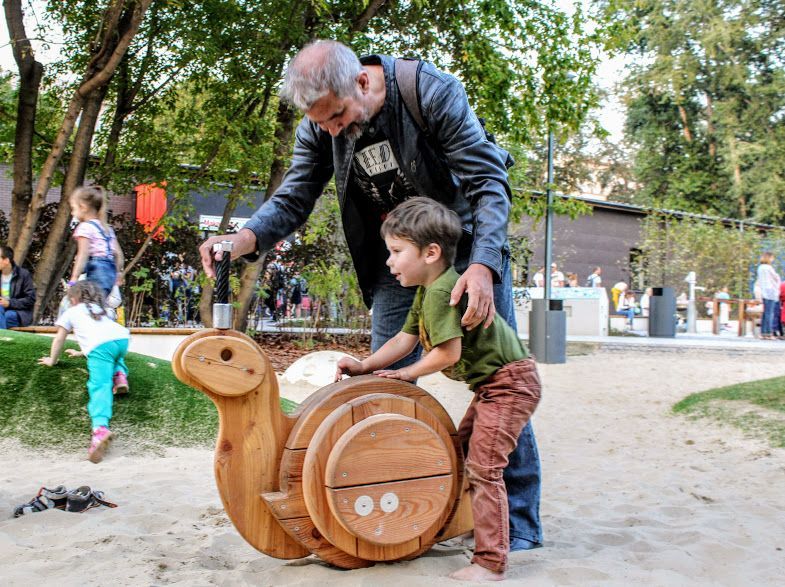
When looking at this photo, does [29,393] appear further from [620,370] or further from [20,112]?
[620,370]

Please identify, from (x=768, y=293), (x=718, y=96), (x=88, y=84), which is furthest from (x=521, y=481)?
(x=718, y=96)

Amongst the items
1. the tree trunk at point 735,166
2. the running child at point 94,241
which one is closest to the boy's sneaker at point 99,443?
the running child at point 94,241

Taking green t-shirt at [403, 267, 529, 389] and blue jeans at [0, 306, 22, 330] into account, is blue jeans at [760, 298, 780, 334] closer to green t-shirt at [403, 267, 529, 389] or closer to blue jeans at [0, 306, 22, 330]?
blue jeans at [0, 306, 22, 330]

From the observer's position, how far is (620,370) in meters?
10.7

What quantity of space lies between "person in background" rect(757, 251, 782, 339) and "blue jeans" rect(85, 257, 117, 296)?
45.0 ft

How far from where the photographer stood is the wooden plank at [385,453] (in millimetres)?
2477

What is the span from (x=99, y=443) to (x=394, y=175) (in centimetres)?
291

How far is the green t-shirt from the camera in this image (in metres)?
2.53

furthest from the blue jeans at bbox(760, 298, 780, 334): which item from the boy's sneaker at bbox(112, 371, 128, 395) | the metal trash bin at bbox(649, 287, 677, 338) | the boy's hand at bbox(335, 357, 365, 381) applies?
the boy's hand at bbox(335, 357, 365, 381)

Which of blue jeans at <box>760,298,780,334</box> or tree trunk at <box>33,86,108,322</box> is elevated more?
tree trunk at <box>33,86,108,322</box>

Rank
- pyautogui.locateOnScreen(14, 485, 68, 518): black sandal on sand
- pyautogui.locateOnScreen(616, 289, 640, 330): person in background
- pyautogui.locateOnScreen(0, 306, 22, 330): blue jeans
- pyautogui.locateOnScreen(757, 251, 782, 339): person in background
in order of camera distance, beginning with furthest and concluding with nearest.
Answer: pyautogui.locateOnScreen(616, 289, 640, 330): person in background, pyautogui.locateOnScreen(757, 251, 782, 339): person in background, pyautogui.locateOnScreen(0, 306, 22, 330): blue jeans, pyautogui.locateOnScreen(14, 485, 68, 518): black sandal on sand

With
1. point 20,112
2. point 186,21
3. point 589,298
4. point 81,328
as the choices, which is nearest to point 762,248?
point 589,298

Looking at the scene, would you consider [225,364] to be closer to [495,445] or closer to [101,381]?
[495,445]

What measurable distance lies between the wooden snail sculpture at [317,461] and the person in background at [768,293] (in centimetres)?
1517
